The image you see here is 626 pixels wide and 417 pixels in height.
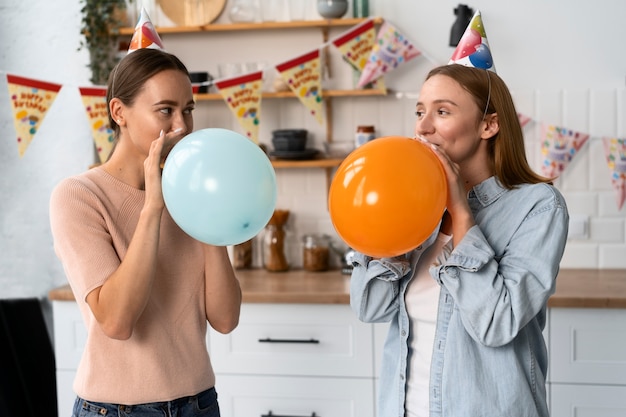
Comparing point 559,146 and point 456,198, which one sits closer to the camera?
point 456,198

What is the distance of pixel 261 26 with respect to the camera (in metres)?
3.04

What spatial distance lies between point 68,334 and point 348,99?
1.50 meters

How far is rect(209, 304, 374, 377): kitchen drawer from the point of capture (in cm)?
260

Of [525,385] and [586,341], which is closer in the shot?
[525,385]

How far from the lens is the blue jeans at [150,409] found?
1390 millimetres

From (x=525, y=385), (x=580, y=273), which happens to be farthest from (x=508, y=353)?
(x=580, y=273)

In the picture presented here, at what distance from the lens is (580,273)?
115 inches

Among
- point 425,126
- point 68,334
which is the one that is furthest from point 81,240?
point 68,334

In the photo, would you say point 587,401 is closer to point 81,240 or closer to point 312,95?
point 312,95

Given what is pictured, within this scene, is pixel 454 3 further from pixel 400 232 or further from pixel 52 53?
pixel 400 232

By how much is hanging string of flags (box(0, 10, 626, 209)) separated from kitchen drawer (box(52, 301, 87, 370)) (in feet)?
2.09

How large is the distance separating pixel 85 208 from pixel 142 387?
1.19 ft

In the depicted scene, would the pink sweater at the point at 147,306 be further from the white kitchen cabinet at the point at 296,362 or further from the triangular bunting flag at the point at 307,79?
the triangular bunting flag at the point at 307,79

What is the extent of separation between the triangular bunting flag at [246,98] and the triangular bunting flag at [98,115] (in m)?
0.50
